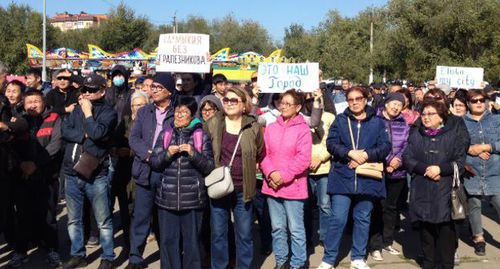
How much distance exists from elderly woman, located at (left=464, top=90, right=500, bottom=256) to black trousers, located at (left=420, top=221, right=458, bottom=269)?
3.12 ft

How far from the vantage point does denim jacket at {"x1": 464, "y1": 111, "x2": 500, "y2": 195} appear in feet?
20.2

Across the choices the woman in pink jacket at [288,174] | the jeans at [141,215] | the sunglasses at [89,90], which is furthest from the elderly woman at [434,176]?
the sunglasses at [89,90]

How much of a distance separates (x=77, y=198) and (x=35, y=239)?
876 millimetres

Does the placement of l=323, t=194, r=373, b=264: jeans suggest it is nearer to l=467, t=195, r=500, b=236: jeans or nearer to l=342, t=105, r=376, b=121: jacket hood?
l=342, t=105, r=376, b=121: jacket hood

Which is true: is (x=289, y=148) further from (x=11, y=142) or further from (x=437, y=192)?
(x=11, y=142)

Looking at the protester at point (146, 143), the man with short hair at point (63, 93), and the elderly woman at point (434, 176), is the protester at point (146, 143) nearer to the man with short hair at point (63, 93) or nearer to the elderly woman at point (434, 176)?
the man with short hair at point (63, 93)

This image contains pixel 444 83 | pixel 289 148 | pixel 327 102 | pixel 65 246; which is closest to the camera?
pixel 289 148

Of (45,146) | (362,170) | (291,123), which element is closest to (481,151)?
(362,170)

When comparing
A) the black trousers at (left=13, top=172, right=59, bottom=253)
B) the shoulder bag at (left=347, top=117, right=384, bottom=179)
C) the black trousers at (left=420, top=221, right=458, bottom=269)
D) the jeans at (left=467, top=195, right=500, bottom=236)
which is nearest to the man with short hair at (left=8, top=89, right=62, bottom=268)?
the black trousers at (left=13, top=172, right=59, bottom=253)

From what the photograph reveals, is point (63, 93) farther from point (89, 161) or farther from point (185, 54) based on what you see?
point (89, 161)

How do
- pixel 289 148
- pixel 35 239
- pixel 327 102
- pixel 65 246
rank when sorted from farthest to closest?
pixel 327 102
pixel 65 246
pixel 35 239
pixel 289 148

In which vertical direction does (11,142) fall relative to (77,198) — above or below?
above

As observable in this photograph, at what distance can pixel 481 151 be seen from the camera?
20.1ft

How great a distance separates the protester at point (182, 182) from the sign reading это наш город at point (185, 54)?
2064mm
